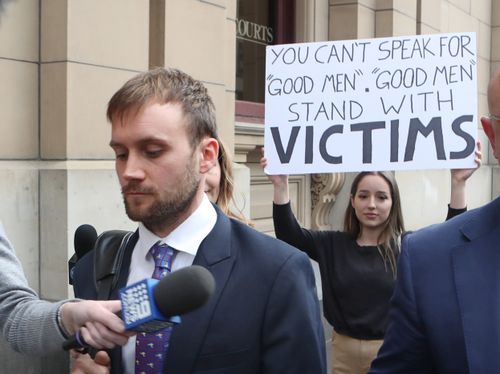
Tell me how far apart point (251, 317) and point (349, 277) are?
2.35 metres

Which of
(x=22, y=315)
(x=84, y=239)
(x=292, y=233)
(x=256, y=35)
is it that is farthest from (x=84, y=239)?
(x=256, y=35)

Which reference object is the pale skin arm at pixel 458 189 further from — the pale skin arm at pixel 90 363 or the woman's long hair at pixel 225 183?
the pale skin arm at pixel 90 363

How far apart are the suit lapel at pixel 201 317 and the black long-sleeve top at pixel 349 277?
2278mm

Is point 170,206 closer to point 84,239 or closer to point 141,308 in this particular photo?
point 141,308

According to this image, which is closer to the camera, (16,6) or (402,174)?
(16,6)

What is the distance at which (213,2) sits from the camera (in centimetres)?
660

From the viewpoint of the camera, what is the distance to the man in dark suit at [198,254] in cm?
Result: 204

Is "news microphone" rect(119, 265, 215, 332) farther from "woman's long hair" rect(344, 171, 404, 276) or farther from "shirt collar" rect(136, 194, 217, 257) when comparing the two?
"woman's long hair" rect(344, 171, 404, 276)

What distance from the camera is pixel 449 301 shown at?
2.00 meters

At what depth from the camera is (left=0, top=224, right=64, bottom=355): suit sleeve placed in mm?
1796

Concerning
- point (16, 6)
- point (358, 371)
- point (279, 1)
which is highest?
point (279, 1)

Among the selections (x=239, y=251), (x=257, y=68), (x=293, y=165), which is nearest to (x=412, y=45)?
(x=293, y=165)

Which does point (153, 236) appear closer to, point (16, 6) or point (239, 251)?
point (239, 251)

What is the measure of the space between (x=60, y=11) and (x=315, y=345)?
3750 mm
